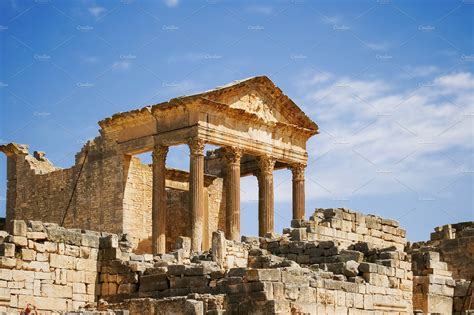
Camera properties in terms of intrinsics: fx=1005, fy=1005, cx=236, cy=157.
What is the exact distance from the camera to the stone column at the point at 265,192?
38719 millimetres

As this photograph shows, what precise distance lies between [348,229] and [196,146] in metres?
11.2

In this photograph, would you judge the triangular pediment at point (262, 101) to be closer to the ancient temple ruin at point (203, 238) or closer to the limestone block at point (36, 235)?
the ancient temple ruin at point (203, 238)

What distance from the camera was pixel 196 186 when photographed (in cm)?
3634

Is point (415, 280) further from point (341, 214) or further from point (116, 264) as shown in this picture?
point (116, 264)

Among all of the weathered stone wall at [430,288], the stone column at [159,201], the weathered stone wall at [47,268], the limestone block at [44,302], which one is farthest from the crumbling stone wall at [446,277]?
the stone column at [159,201]

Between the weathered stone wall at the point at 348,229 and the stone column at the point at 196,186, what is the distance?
971cm

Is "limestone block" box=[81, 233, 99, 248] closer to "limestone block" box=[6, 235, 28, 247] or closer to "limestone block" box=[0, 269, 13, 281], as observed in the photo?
"limestone block" box=[6, 235, 28, 247]

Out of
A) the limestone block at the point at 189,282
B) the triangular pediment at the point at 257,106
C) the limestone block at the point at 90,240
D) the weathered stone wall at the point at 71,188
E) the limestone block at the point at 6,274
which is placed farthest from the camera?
the weathered stone wall at the point at 71,188

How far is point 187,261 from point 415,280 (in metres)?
5.34

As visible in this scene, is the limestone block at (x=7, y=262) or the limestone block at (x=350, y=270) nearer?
the limestone block at (x=7, y=262)

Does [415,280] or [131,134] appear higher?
[131,134]

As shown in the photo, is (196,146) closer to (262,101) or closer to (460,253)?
(262,101)

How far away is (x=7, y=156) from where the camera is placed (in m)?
42.5

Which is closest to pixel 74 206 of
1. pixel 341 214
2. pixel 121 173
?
pixel 121 173
